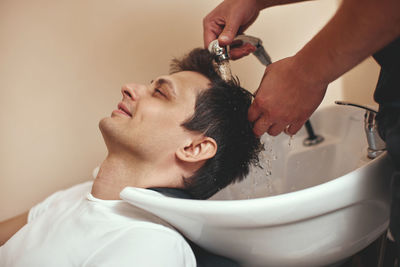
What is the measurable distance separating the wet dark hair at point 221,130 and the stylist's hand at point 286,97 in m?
0.08

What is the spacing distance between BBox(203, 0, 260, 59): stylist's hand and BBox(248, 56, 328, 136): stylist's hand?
0.70ft

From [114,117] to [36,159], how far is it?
0.59 meters

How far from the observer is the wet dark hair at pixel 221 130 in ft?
2.88

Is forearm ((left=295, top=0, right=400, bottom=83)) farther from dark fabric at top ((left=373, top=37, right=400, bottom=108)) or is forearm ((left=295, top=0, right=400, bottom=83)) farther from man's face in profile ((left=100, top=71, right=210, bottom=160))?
man's face in profile ((left=100, top=71, right=210, bottom=160))

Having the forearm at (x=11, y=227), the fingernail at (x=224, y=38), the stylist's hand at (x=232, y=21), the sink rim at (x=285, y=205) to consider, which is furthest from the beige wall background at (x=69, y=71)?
the sink rim at (x=285, y=205)

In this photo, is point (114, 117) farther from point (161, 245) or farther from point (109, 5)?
point (109, 5)

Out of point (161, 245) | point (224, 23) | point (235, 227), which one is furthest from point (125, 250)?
point (224, 23)

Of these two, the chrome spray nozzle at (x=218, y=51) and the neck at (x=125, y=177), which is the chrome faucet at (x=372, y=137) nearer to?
the chrome spray nozzle at (x=218, y=51)

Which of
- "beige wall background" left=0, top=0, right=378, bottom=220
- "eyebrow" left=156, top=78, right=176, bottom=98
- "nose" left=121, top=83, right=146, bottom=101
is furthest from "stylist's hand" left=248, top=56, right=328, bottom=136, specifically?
"beige wall background" left=0, top=0, right=378, bottom=220

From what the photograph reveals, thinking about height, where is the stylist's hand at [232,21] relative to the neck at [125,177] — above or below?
above

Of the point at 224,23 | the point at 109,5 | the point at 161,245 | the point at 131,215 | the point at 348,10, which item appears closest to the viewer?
the point at 348,10

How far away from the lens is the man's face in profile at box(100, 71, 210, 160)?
2.73ft

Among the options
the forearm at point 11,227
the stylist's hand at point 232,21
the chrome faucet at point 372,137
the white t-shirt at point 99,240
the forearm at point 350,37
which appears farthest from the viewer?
the forearm at point 11,227

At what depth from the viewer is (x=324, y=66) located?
617 mm
